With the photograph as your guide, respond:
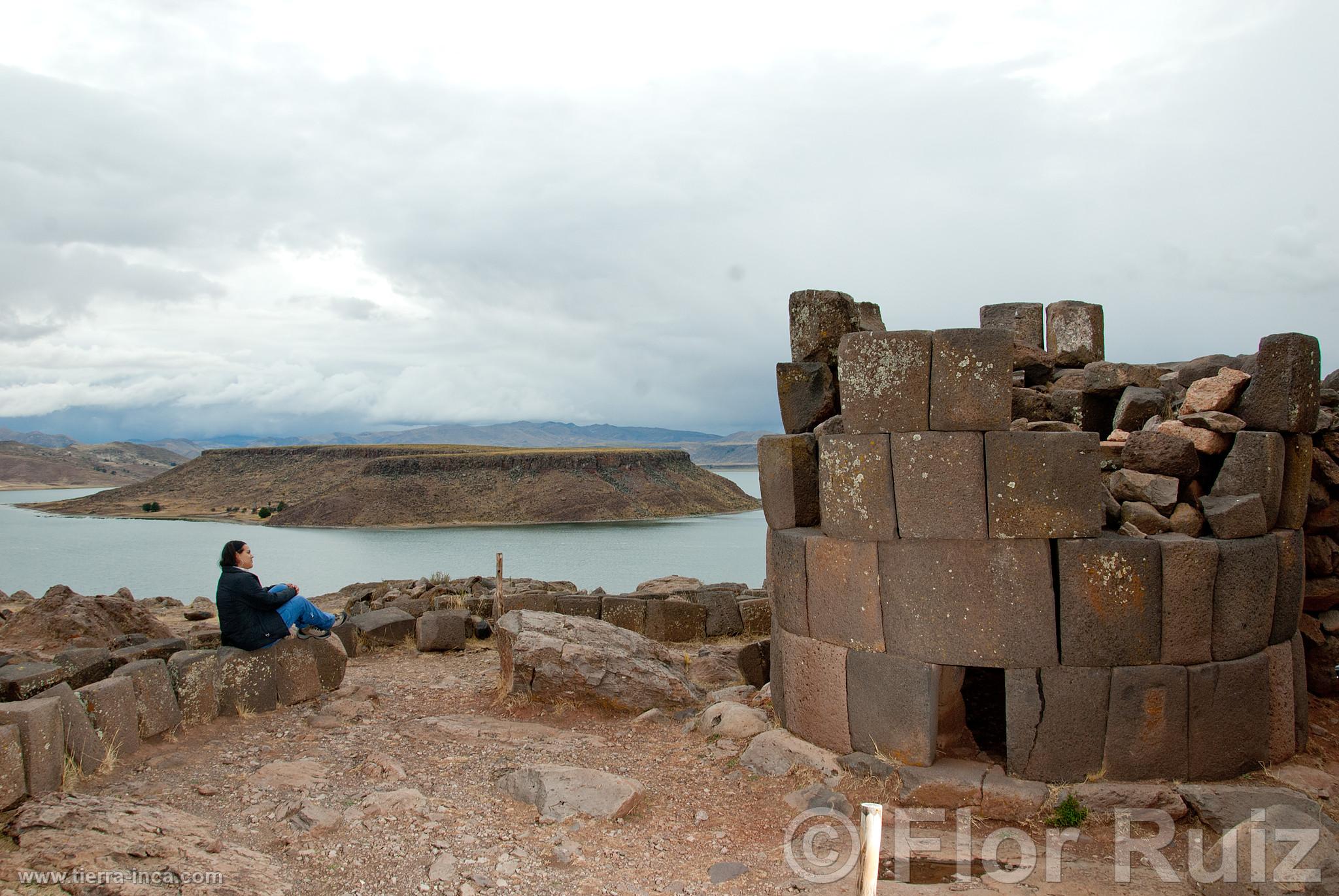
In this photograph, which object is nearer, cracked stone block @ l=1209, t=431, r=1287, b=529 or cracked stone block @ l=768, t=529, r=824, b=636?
cracked stone block @ l=1209, t=431, r=1287, b=529

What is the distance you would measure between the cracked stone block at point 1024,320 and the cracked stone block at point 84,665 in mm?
8928

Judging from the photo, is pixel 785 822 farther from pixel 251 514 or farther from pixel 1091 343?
pixel 251 514

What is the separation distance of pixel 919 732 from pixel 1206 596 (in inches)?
89.0

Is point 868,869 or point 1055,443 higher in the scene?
point 1055,443

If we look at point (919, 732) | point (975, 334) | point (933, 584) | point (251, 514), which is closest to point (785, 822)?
point (919, 732)

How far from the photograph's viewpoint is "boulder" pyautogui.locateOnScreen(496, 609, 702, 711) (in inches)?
331

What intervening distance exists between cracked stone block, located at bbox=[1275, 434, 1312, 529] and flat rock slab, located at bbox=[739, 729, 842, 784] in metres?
4.06

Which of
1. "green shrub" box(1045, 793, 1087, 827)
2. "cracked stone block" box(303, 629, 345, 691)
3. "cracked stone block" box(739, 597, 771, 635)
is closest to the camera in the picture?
"green shrub" box(1045, 793, 1087, 827)

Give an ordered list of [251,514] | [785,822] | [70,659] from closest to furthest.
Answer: [785,822] < [70,659] < [251,514]

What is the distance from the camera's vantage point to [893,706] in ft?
20.2

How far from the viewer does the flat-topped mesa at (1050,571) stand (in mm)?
5844

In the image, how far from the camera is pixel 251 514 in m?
61.4

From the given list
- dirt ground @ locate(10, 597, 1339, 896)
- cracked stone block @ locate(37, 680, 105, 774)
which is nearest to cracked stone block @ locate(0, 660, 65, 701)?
cracked stone block @ locate(37, 680, 105, 774)

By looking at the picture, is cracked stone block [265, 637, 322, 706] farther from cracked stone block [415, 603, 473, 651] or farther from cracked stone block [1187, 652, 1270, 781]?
cracked stone block [1187, 652, 1270, 781]
